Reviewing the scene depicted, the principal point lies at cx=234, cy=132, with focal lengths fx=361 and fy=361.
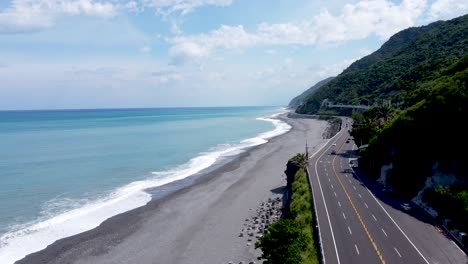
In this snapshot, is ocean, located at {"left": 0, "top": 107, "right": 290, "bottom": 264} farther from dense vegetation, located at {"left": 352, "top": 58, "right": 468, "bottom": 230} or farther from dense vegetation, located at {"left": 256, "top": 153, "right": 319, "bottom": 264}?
dense vegetation, located at {"left": 352, "top": 58, "right": 468, "bottom": 230}

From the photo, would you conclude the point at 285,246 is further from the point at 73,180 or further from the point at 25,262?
the point at 73,180

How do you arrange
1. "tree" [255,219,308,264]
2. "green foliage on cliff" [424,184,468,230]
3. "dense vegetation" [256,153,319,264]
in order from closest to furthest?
1. "tree" [255,219,308,264]
2. "dense vegetation" [256,153,319,264]
3. "green foliage on cliff" [424,184,468,230]

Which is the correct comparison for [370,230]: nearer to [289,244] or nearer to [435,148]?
[289,244]

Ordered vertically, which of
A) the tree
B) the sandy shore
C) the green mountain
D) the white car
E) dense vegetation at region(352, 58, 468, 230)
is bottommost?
the sandy shore

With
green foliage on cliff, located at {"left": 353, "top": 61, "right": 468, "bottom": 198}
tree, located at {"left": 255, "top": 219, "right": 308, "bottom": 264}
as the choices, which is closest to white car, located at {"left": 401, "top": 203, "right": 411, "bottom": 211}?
green foliage on cliff, located at {"left": 353, "top": 61, "right": 468, "bottom": 198}

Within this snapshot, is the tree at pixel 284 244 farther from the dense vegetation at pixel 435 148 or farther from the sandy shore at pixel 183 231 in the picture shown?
the dense vegetation at pixel 435 148

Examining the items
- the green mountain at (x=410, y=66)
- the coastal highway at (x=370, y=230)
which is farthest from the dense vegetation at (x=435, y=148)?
the green mountain at (x=410, y=66)

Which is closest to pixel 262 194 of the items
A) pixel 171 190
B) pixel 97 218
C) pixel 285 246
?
pixel 171 190
